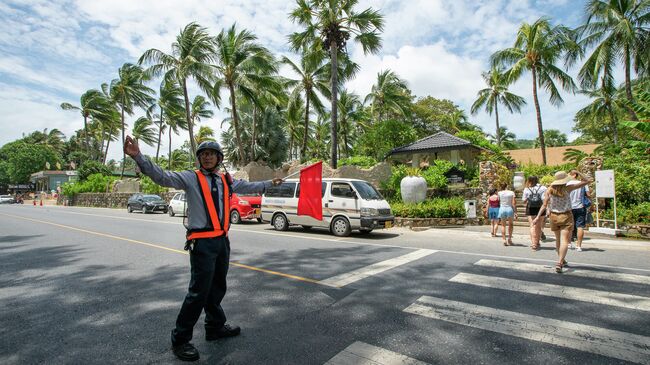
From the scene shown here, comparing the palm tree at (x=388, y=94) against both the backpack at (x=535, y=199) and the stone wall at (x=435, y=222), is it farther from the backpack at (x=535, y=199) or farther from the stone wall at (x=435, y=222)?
the backpack at (x=535, y=199)

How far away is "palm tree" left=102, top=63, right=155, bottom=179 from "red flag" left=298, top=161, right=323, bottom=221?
39.0 meters

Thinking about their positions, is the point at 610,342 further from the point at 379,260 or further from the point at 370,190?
the point at 370,190

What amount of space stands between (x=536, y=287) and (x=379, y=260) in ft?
9.31

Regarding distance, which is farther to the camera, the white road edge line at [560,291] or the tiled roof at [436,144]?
the tiled roof at [436,144]

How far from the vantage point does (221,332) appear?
3.51m

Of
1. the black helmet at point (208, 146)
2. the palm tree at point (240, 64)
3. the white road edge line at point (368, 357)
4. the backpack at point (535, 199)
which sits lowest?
the white road edge line at point (368, 357)

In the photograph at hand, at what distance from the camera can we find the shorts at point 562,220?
20.4 ft

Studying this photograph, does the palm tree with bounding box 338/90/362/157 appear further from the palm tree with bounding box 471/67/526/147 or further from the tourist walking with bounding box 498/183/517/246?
the tourist walking with bounding box 498/183/517/246

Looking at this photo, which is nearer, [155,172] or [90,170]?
[155,172]

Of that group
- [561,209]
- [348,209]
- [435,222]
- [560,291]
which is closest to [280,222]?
[348,209]

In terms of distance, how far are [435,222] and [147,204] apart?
67.0 feet

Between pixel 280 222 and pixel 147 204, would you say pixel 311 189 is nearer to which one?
pixel 280 222

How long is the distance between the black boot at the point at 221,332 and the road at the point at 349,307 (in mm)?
67

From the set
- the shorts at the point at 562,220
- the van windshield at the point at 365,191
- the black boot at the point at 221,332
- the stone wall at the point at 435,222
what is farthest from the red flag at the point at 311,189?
the stone wall at the point at 435,222
